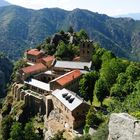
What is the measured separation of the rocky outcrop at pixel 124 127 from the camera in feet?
99.1

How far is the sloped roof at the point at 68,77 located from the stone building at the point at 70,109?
9.41 metres

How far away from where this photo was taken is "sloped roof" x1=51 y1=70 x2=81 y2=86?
9381 cm

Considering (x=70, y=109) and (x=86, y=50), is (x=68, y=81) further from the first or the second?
(x=86, y=50)

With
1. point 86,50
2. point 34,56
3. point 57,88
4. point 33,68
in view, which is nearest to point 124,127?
point 57,88

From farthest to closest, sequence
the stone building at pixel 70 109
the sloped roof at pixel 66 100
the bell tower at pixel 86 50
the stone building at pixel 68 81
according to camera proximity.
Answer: the bell tower at pixel 86 50 → the stone building at pixel 68 81 → the sloped roof at pixel 66 100 → the stone building at pixel 70 109

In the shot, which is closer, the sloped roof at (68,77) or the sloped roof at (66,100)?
the sloped roof at (66,100)

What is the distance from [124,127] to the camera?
31.6 metres

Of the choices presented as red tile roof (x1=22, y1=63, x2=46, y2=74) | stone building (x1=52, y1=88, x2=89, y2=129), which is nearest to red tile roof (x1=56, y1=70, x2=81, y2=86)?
stone building (x1=52, y1=88, x2=89, y2=129)

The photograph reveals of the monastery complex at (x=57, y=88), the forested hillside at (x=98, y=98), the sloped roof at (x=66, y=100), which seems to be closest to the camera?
the forested hillside at (x=98, y=98)

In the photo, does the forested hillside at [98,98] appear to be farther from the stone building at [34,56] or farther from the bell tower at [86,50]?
the stone building at [34,56]

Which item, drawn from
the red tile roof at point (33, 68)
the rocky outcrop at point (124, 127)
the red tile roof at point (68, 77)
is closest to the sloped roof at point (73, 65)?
the red tile roof at point (68, 77)

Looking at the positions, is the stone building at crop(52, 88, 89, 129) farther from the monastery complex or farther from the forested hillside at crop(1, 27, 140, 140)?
the forested hillside at crop(1, 27, 140, 140)

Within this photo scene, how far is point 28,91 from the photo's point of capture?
98750mm

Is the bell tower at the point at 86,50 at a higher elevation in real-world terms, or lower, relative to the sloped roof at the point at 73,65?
higher
